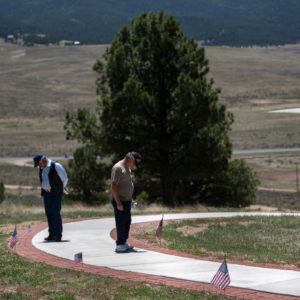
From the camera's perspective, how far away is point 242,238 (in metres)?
13.8

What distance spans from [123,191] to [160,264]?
1610 mm

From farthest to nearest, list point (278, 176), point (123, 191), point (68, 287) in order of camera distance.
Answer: point (278, 176) → point (123, 191) → point (68, 287)

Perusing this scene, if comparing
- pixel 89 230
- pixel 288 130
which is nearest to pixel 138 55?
pixel 89 230

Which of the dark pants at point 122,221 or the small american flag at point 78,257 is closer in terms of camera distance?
the small american flag at point 78,257

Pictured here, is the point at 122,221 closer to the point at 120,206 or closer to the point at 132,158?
the point at 120,206

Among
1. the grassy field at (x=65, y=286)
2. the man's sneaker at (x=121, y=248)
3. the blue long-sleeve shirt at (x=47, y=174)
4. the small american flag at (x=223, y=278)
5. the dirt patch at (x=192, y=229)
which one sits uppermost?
the blue long-sleeve shirt at (x=47, y=174)

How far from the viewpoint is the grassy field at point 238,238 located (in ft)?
36.6

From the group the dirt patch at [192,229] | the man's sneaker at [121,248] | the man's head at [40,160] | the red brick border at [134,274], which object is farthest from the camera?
the dirt patch at [192,229]

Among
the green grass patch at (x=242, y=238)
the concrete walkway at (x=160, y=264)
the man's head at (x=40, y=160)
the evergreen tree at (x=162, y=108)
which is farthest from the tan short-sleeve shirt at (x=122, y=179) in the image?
the evergreen tree at (x=162, y=108)

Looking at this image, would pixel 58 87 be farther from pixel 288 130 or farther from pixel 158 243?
pixel 158 243

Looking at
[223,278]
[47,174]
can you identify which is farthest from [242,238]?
[223,278]

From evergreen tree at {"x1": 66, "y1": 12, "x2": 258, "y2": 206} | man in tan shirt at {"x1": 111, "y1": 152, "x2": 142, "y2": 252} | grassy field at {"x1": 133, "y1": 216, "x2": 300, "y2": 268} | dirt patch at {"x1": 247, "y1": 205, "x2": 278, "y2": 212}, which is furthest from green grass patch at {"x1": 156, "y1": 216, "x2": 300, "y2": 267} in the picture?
evergreen tree at {"x1": 66, "y1": 12, "x2": 258, "y2": 206}

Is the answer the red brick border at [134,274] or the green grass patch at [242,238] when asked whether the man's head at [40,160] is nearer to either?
the red brick border at [134,274]

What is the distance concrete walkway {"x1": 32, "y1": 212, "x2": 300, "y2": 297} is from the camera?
8.31 m
